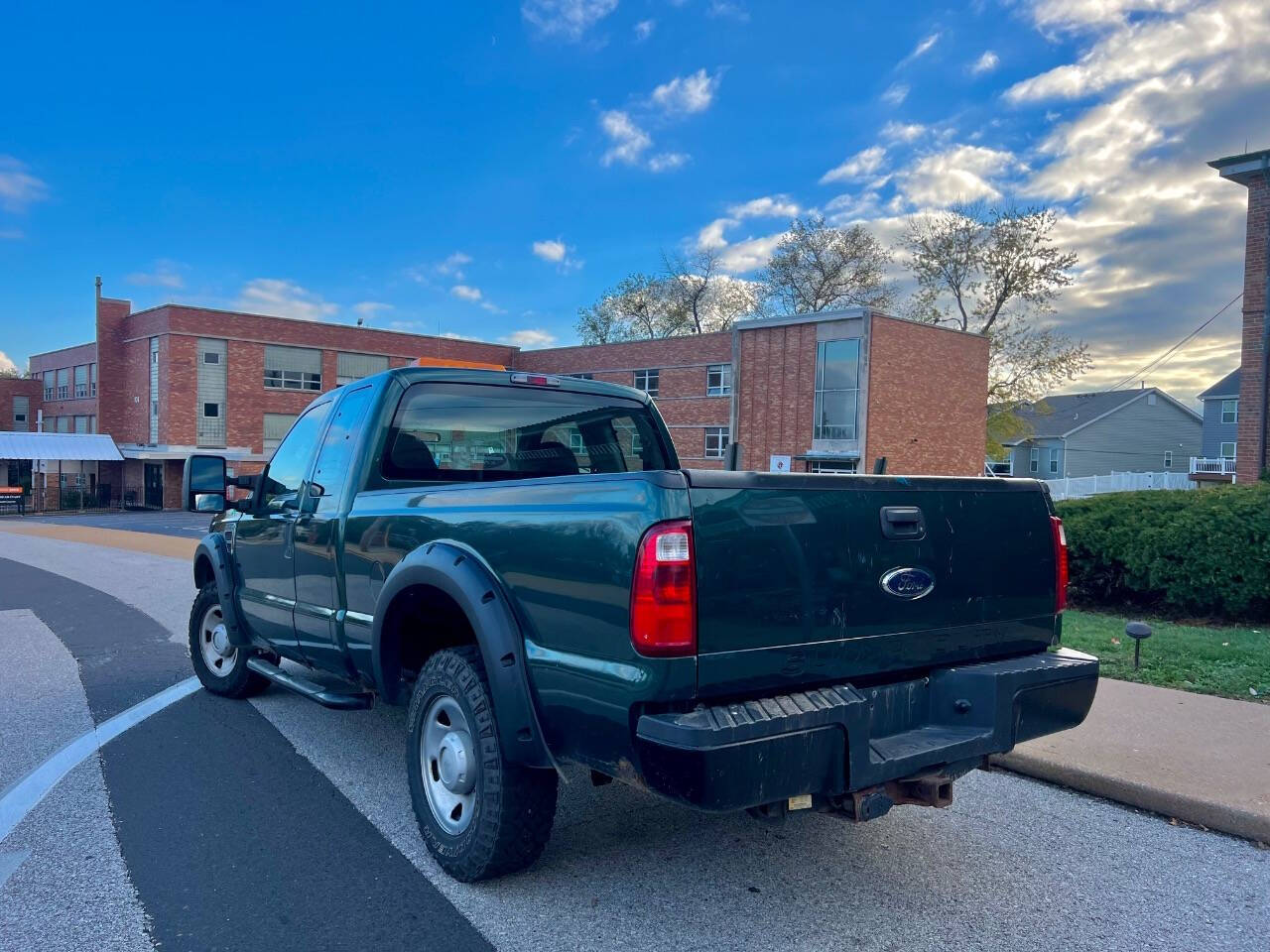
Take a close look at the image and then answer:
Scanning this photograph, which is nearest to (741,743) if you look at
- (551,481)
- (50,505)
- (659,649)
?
(659,649)

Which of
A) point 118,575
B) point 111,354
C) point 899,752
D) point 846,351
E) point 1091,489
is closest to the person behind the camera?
point 899,752

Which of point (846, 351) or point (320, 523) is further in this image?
point (846, 351)

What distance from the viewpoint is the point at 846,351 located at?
3797 cm

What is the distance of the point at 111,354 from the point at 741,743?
2243 inches

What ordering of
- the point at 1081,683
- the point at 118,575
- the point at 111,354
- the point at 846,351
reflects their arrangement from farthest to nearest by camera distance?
the point at 111,354 → the point at 846,351 → the point at 118,575 → the point at 1081,683

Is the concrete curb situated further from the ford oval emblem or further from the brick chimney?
the brick chimney

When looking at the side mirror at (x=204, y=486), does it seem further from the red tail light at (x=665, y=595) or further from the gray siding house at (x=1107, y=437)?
the gray siding house at (x=1107, y=437)

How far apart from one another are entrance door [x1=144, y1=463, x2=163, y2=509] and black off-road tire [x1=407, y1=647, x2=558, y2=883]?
49670mm

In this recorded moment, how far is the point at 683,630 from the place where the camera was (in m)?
2.76

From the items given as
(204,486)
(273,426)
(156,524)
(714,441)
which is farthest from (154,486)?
(204,486)

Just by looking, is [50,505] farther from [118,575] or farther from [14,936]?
[14,936]

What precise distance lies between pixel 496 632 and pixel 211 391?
4986cm

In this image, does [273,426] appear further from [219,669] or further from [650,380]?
[219,669]

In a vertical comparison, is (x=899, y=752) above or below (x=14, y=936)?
above
